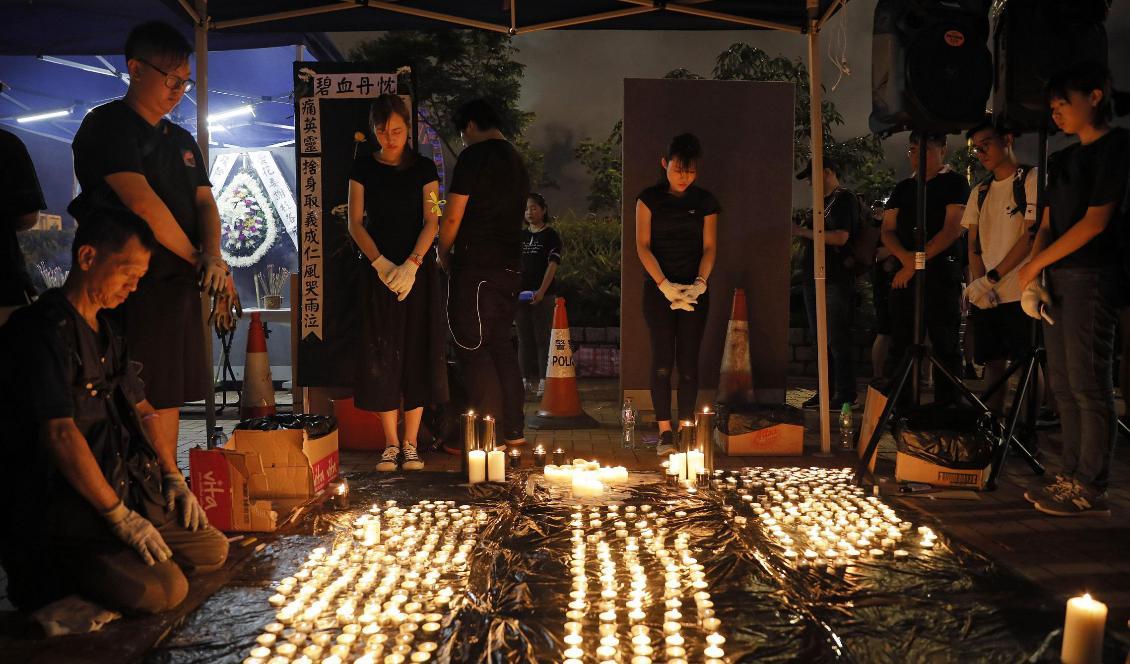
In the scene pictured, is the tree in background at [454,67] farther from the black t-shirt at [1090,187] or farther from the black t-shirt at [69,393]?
the black t-shirt at [69,393]

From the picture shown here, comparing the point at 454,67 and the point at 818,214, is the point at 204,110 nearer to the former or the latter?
the point at 818,214

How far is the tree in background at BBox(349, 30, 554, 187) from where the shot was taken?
41.4 ft

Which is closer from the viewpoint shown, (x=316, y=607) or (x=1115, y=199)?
(x=316, y=607)

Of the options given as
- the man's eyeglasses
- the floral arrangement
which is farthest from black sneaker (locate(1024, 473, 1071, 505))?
the floral arrangement

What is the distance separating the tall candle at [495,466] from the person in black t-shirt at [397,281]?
537mm

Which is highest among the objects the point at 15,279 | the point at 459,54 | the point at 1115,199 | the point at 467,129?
the point at 459,54

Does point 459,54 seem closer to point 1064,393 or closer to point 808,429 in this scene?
point 808,429

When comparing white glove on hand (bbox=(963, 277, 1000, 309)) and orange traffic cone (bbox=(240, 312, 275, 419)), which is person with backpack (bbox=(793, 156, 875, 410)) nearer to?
white glove on hand (bbox=(963, 277, 1000, 309))

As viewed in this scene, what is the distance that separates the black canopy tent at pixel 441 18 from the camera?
14.7ft

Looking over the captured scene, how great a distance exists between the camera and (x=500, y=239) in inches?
167

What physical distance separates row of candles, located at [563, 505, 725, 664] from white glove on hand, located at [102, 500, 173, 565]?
1.19 metres

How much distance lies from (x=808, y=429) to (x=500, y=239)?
2687 millimetres

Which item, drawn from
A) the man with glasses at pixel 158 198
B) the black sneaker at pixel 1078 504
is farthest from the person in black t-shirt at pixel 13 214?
the black sneaker at pixel 1078 504

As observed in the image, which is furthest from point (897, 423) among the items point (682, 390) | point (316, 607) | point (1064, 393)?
point (316, 607)
